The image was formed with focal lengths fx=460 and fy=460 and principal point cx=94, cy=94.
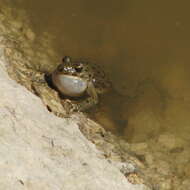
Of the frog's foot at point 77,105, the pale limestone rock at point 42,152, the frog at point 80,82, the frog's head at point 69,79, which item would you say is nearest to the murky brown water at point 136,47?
the frog at point 80,82

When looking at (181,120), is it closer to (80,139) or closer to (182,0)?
(80,139)

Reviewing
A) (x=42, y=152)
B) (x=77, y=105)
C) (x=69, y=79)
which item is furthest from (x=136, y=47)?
(x=42, y=152)

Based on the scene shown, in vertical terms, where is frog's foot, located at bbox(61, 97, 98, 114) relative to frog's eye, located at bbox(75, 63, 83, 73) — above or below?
below

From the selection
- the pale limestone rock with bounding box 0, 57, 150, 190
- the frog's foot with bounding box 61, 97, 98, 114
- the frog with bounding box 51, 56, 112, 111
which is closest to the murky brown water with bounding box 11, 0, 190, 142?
the frog with bounding box 51, 56, 112, 111

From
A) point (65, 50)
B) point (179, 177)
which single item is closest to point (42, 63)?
point (65, 50)

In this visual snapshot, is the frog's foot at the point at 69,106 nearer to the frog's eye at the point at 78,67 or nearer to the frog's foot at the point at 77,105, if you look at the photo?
the frog's foot at the point at 77,105

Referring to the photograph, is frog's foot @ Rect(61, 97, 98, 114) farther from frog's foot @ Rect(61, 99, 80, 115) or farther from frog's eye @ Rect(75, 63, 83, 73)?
frog's eye @ Rect(75, 63, 83, 73)
